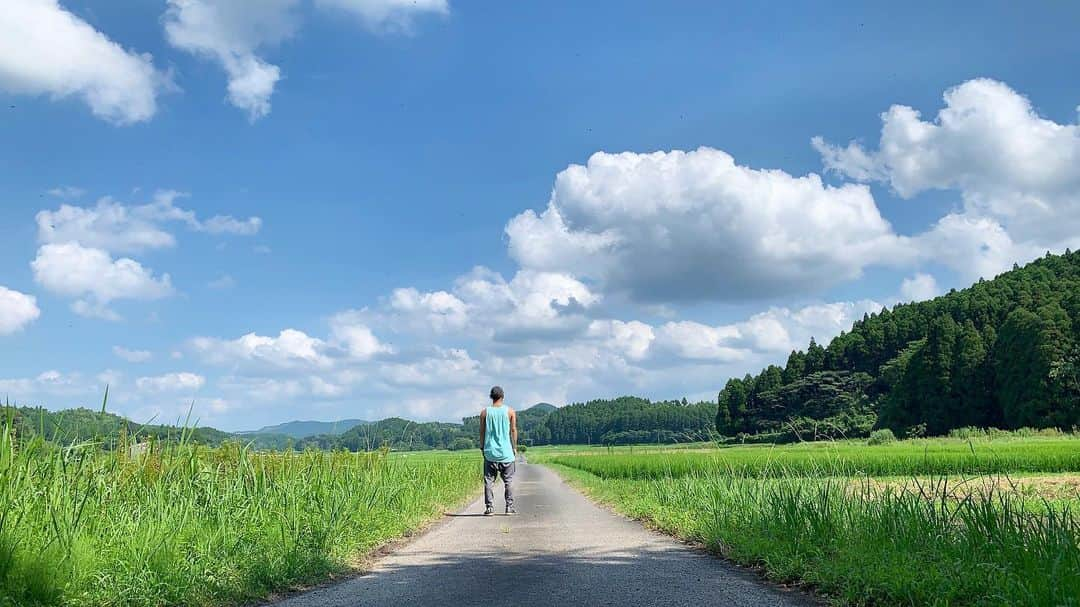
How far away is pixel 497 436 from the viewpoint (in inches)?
504

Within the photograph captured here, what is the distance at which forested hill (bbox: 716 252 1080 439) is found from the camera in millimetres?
66000

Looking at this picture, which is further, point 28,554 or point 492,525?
point 492,525

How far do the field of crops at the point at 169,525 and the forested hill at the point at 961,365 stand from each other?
35.2m

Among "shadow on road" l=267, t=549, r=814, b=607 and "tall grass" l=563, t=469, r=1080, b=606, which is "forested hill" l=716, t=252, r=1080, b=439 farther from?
"shadow on road" l=267, t=549, r=814, b=607

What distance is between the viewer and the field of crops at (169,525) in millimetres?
5242

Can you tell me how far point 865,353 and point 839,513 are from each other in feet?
396

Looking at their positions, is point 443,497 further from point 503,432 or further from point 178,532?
point 178,532

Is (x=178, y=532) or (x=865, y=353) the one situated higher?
(x=865, y=353)

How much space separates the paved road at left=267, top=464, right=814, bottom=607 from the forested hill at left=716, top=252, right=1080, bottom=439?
3356cm

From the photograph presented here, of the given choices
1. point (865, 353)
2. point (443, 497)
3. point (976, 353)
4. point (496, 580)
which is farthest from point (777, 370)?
point (496, 580)

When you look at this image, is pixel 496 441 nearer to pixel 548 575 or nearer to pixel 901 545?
pixel 548 575

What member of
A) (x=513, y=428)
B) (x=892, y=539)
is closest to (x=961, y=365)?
(x=513, y=428)

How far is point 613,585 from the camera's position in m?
6.07

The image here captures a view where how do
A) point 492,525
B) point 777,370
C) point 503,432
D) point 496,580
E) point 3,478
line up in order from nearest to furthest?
1. point 3,478
2. point 496,580
3. point 492,525
4. point 503,432
5. point 777,370
